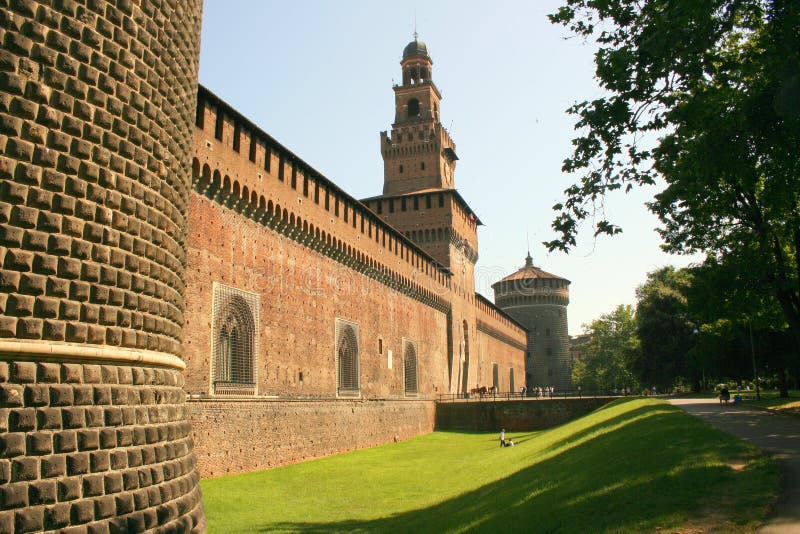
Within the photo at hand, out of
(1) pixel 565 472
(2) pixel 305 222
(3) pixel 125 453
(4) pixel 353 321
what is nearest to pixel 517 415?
(4) pixel 353 321

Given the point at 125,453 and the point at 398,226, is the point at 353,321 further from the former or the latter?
the point at 125,453

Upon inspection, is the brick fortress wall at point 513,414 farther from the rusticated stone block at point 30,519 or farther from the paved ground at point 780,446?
the rusticated stone block at point 30,519

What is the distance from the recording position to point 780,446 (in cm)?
881

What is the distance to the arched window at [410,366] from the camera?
31000 mm

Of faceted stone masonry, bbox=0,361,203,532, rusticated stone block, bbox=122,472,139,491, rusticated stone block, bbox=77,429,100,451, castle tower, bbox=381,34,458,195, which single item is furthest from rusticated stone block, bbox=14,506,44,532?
castle tower, bbox=381,34,458,195

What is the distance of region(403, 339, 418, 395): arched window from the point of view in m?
31.0

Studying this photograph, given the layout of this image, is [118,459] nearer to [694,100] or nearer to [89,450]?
[89,450]

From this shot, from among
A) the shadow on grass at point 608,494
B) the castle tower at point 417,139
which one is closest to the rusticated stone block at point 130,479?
the shadow on grass at point 608,494

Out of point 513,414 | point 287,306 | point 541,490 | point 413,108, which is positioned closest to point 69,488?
point 541,490

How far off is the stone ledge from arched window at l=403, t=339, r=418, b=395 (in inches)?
978

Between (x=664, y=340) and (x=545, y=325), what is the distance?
22286 mm

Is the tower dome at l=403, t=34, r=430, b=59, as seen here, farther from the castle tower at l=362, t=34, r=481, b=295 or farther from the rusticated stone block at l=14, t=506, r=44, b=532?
the rusticated stone block at l=14, t=506, r=44, b=532

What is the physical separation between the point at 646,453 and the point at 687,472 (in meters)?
1.65

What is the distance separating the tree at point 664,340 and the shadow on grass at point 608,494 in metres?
29.6
